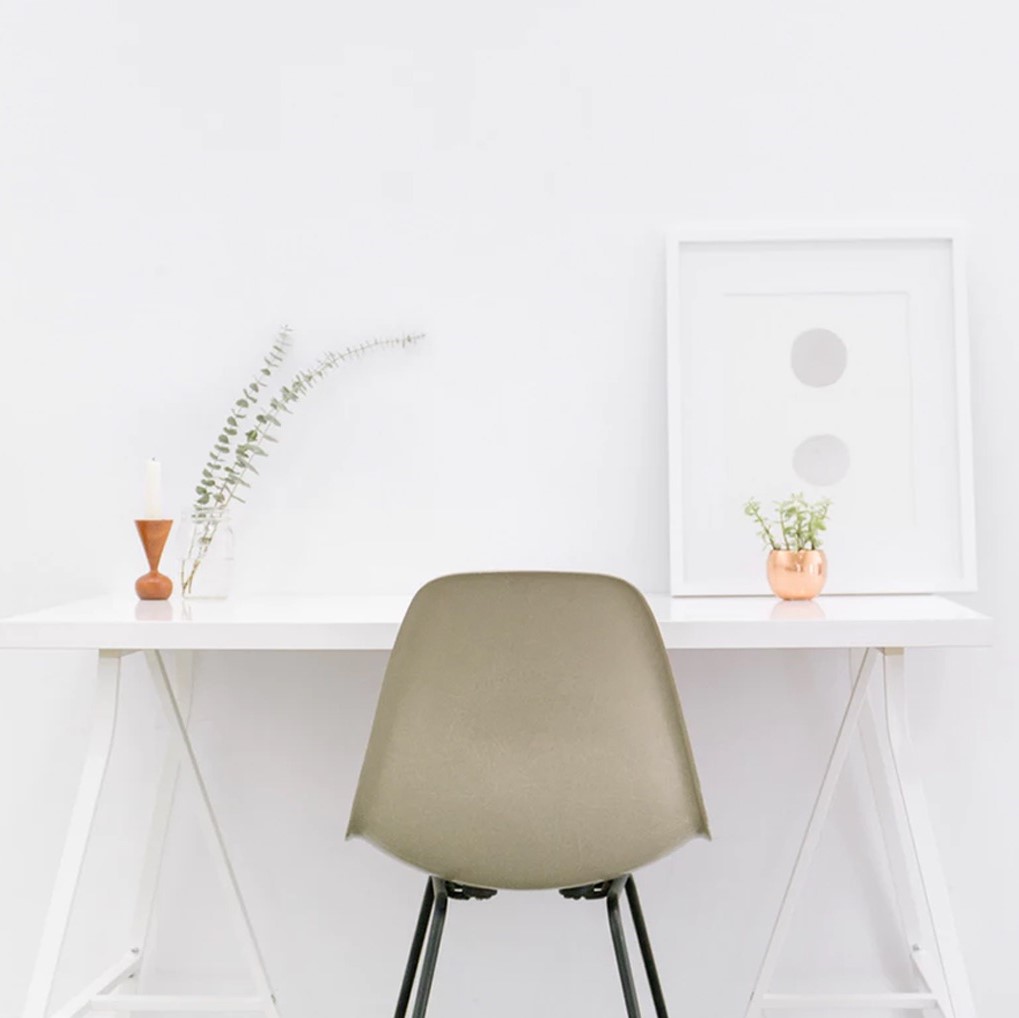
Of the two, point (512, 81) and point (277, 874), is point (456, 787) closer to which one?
point (277, 874)

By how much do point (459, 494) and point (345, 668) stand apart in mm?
377

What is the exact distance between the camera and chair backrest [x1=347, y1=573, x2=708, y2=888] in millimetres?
1532

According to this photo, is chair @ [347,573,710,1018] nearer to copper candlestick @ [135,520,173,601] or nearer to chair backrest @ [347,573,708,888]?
chair backrest @ [347,573,708,888]

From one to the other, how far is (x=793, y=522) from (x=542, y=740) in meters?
0.74

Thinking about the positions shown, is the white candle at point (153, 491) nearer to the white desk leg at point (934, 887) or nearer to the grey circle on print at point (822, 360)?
the grey circle on print at point (822, 360)

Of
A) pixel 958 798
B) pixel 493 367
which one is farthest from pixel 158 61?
pixel 958 798

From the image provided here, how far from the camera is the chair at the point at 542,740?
153 cm

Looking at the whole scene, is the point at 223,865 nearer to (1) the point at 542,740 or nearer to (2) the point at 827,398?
(1) the point at 542,740

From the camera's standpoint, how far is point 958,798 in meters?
2.18

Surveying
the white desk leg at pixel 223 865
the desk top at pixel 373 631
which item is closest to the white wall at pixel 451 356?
the white desk leg at pixel 223 865

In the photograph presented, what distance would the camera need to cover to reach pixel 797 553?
1966mm

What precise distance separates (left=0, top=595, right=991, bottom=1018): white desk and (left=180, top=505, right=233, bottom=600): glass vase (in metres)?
0.04

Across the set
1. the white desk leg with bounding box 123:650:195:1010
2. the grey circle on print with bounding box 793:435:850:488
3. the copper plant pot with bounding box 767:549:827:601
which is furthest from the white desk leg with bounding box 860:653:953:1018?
the white desk leg with bounding box 123:650:195:1010

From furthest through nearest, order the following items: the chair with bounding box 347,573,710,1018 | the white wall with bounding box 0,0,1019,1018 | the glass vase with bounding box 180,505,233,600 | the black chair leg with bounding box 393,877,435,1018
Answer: the white wall with bounding box 0,0,1019,1018, the glass vase with bounding box 180,505,233,600, the black chair leg with bounding box 393,877,435,1018, the chair with bounding box 347,573,710,1018
